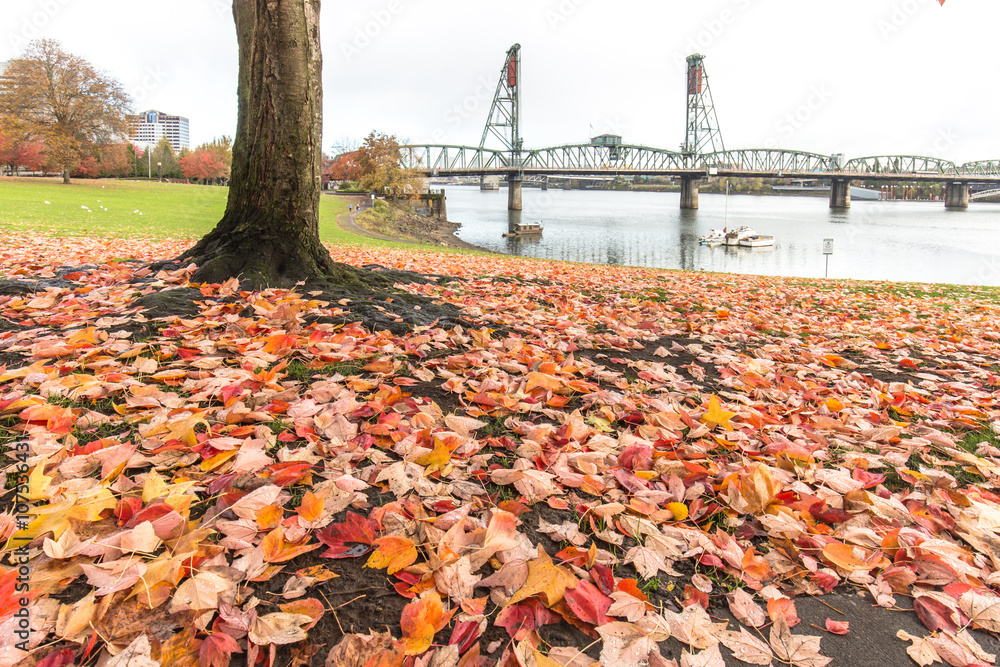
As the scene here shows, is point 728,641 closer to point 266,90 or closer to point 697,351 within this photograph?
point 697,351

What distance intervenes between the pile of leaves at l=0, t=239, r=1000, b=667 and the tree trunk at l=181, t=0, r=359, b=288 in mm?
1283

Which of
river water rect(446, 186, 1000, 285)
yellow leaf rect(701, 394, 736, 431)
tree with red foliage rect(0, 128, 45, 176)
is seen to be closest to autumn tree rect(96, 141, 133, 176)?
tree with red foliage rect(0, 128, 45, 176)

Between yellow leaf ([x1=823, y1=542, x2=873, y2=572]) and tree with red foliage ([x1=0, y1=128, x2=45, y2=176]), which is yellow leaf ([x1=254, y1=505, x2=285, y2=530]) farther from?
tree with red foliage ([x1=0, y1=128, x2=45, y2=176])

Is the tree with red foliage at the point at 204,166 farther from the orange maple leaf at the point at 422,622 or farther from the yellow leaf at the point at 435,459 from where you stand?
the orange maple leaf at the point at 422,622

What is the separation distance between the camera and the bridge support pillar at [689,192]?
9519cm

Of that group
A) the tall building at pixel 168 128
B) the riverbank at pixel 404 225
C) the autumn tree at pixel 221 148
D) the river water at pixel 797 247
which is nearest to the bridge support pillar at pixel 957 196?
the river water at pixel 797 247

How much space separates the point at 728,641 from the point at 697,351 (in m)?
2.97

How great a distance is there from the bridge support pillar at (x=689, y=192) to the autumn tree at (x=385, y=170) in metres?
52.6

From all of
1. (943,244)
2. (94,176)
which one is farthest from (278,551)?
(94,176)

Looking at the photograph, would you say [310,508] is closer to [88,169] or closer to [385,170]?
[385,170]

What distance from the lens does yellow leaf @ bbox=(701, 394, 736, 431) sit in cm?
258

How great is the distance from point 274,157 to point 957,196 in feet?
454

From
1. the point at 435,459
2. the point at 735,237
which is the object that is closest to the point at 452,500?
the point at 435,459

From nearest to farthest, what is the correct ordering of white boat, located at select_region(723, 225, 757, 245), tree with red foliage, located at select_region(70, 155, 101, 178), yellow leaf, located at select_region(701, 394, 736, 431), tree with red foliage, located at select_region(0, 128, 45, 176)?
yellow leaf, located at select_region(701, 394, 736, 431) < white boat, located at select_region(723, 225, 757, 245) < tree with red foliage, located at select_region(0, 128, 45, 176) < tree with red foliage, located at select_region(70, 155, 101, 178)
